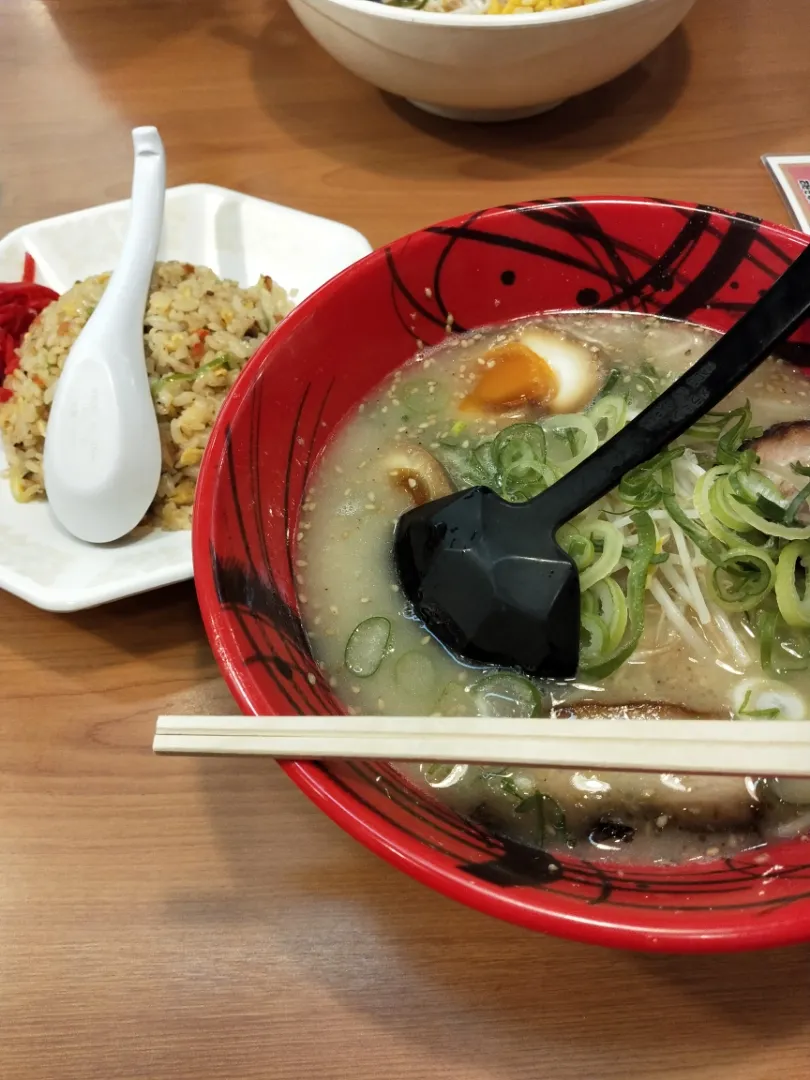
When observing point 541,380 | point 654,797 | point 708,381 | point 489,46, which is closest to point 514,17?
point 489,46

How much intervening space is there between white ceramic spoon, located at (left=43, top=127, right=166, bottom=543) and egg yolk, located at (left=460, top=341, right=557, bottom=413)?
1.57ft

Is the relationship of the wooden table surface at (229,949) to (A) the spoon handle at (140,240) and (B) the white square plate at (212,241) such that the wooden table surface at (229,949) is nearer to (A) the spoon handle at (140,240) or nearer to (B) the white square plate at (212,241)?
(A) the spoon handle at (140,240)

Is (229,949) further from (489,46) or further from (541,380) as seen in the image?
(489,46)

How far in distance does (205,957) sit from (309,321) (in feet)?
2.36

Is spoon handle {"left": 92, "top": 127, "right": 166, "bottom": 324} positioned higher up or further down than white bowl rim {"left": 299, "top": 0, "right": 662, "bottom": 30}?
further down

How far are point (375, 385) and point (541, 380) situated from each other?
0.24m

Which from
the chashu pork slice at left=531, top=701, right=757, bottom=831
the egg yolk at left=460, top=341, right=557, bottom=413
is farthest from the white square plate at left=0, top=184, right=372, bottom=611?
the chashu pork slice at left=531, top=701, right=757, bottom=831

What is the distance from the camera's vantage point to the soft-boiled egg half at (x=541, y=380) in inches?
43.2

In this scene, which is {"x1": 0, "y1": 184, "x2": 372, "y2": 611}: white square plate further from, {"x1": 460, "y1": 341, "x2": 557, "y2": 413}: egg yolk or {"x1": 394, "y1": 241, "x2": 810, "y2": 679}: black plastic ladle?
{"x1": 394, "y1": 241, "x2": 810, "y2": 679}: black plastic ladle

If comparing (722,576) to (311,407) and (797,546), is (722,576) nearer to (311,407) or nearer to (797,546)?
(797,546)

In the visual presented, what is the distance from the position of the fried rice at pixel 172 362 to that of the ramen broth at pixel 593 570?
10.9 inches

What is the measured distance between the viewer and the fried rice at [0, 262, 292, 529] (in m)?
1.16

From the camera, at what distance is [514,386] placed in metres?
1.10

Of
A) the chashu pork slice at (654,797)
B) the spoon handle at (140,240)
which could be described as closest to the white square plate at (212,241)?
the spoon handle at (140,240)
